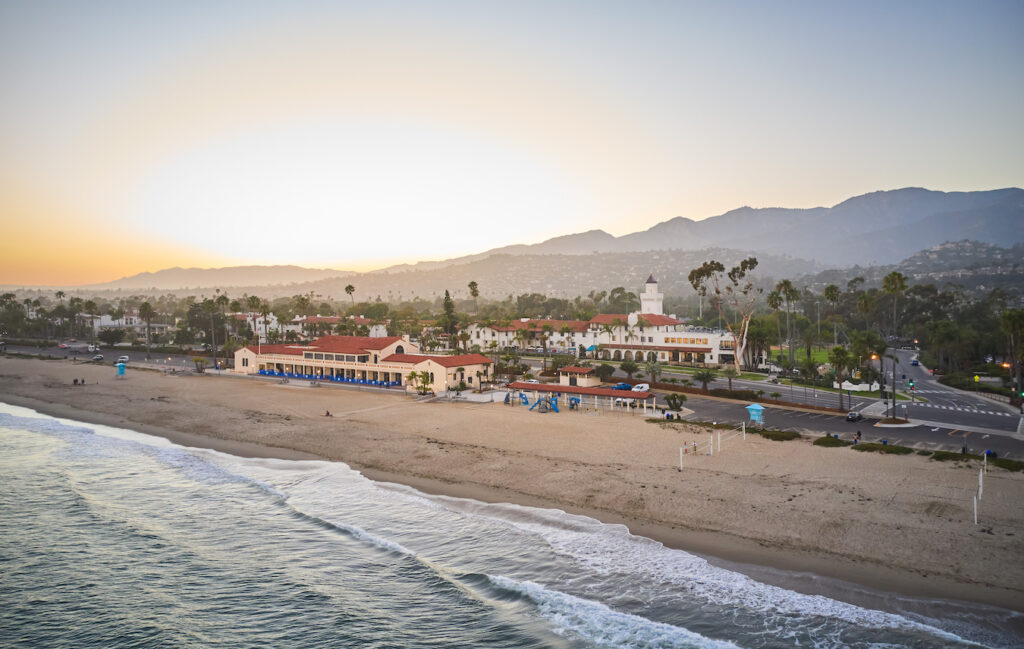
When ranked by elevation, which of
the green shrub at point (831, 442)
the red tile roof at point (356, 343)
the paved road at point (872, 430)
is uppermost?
the red tile roof at point (356, 343)

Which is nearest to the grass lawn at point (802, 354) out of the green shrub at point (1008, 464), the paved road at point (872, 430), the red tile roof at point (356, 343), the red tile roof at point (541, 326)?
the red tile roof at point (541, 326)

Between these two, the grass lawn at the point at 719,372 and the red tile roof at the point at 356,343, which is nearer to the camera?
the red tile roof at the point at 356,343

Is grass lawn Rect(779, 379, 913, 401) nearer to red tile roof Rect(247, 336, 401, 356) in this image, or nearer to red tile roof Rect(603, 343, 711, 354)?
red tile roof Rect(603, 343, 711, 354)

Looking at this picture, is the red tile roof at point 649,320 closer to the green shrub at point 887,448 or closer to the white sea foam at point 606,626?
the green shrub at point 887,448

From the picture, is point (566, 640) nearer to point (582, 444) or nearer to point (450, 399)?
point (582, 444)

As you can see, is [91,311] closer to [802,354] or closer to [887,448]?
[802,354]

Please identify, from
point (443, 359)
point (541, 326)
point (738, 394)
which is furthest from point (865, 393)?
point (541, 326)

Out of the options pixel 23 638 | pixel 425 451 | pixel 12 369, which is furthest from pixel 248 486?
pixel 12 369
